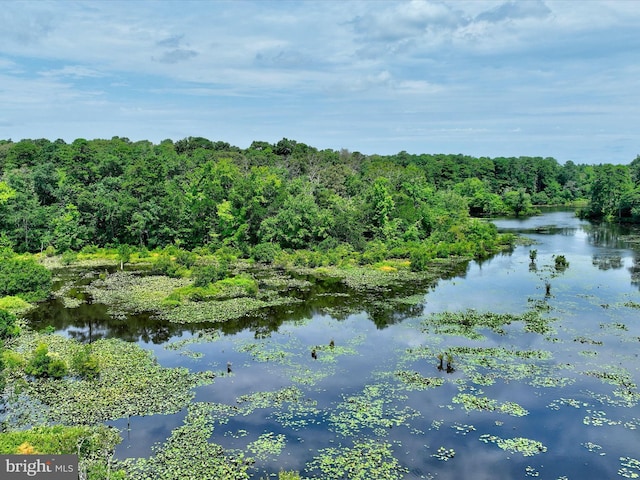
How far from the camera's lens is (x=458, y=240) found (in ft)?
198

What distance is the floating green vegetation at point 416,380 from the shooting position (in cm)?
2327

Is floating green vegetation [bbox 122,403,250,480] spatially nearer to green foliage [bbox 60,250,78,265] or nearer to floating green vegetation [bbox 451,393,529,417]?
floating green vegetation [bbox 451,393,529,417]

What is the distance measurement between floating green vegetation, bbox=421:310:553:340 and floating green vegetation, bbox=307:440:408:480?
12681 millimetres

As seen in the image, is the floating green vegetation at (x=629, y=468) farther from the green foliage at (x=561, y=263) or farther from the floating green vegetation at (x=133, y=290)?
the green foliage at (x=561, y=263)

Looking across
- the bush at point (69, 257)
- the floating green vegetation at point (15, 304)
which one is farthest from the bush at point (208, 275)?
the bush at point (69, 257)

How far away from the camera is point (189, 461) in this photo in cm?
1781

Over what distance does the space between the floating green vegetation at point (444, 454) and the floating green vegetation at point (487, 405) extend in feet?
10.6

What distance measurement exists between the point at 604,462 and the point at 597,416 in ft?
10.1

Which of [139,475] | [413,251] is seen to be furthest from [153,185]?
[139,475]

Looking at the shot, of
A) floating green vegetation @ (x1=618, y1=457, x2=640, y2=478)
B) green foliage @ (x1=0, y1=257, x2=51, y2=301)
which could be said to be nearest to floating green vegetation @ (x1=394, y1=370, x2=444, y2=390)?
floating green vegetation @ (x1=618, y1=457, x2=640, y2=478)

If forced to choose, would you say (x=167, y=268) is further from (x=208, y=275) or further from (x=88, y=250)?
(x=88, y=250)

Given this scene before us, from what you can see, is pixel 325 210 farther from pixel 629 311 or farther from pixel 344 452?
pixel 344 452

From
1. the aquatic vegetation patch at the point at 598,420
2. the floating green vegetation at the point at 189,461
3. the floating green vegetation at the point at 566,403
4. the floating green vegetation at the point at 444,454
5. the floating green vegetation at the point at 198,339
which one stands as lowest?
the floating green vegetation at the point at 189,461

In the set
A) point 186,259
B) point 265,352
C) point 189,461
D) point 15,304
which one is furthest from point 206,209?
point 189,461
